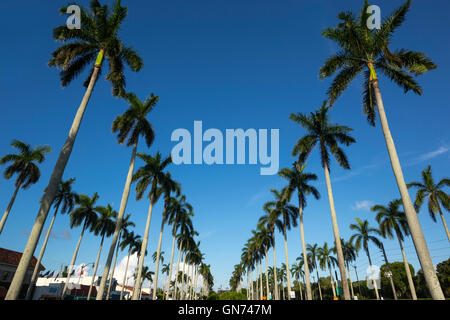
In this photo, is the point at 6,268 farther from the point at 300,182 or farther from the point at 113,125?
the point at 300,182

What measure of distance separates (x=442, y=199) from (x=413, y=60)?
26.5 m

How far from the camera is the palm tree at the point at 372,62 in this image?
14.4m

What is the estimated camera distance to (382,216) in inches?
1577

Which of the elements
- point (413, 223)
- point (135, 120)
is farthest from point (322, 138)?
point (135, 120)

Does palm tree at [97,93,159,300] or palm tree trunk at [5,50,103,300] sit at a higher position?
palm tree at [97,93,159,300]

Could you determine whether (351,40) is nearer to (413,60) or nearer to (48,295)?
(413,60)

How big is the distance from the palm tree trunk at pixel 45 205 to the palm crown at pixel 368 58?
17.6 m

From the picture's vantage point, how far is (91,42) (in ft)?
53.2

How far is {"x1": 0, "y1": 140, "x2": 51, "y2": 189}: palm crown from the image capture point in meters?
29.4

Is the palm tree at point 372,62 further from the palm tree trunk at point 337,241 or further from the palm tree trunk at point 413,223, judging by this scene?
the palm tree trunk at point 337,241

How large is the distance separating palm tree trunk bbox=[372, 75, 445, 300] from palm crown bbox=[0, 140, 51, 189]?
127 feet

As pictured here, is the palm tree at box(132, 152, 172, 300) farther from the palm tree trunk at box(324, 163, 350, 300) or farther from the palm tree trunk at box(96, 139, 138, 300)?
the palm tree trunk at box(324, 163, 350, 300)

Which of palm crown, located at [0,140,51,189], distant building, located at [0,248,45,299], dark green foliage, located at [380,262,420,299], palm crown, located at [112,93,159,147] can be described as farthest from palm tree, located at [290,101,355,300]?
dark green foliage, located at [380,262,420,299]
